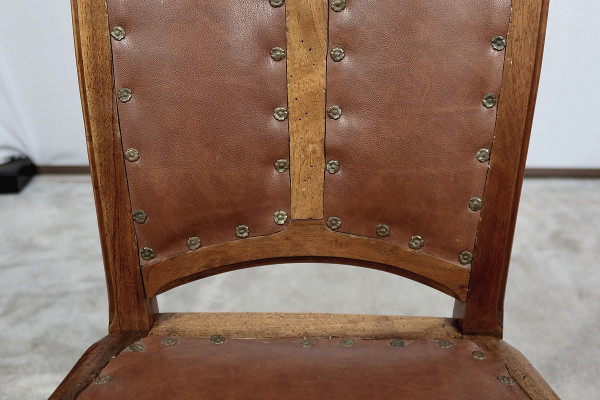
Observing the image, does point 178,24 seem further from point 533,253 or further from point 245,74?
point 533,253

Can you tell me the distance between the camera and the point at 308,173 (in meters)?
0.86

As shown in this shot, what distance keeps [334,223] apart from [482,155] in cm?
23

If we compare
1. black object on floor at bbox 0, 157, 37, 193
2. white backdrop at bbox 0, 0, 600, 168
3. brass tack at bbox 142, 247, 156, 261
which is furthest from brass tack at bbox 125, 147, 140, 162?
black object on floor at bbox 0, 157, 37, 193

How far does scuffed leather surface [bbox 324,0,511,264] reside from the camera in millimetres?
787

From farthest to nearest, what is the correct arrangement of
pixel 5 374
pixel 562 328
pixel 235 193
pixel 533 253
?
pixel 533 253 < pixel 562 328 < pixel 5 374 < pixel 235 193

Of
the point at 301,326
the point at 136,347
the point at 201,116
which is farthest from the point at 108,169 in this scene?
the point at 301,326

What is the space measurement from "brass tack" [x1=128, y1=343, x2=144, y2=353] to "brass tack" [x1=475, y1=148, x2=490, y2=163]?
532 millimetres

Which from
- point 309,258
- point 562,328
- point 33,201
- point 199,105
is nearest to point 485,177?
point 309,258

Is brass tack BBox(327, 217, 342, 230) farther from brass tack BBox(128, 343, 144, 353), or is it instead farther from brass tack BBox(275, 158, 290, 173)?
brass tack BBox(128, 343, 144, 353)

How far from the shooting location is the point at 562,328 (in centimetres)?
196

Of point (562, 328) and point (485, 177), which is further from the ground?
point (485, 177)

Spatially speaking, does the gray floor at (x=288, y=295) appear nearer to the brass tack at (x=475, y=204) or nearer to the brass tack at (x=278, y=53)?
the brass tack at (x=475, y=204)

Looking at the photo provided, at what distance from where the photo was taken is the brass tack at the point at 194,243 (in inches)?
34.8

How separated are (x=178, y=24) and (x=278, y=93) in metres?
0.16
